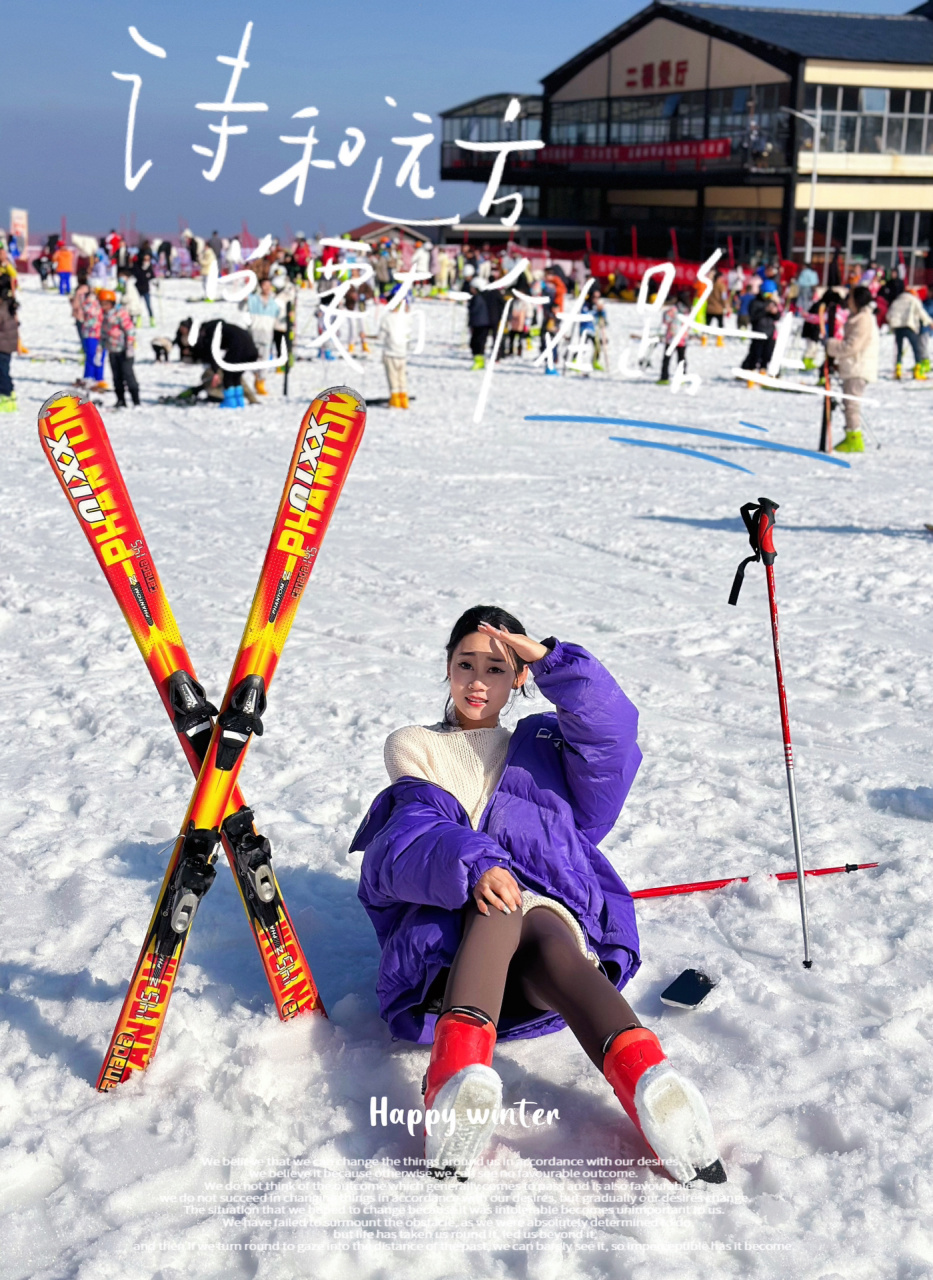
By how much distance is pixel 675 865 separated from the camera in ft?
12.4

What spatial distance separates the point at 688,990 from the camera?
3027mm

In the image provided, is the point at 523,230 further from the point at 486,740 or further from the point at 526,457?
the point at 486,740

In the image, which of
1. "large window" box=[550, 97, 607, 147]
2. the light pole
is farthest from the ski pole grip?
"large window" box=[550, 97, 607, 147]

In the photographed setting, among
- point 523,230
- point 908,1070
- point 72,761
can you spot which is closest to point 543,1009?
point 908,1070

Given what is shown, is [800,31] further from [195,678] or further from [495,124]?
[195,678]

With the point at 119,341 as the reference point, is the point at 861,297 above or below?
above

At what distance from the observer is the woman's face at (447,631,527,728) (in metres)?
2.79

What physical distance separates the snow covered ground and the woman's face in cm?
80

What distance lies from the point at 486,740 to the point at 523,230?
43969 millimetres

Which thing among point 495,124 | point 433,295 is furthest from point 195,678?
point 495,124

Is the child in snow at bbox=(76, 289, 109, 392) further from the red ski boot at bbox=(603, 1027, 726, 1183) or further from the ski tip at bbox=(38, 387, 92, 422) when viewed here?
the red ski boot at bbox=(603, 1027, 726, 1183)

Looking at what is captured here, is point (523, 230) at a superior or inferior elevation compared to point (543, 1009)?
superior

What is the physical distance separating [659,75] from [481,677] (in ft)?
147

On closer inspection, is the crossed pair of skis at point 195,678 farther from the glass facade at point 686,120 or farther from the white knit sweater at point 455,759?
the glass facade at point 686,120
